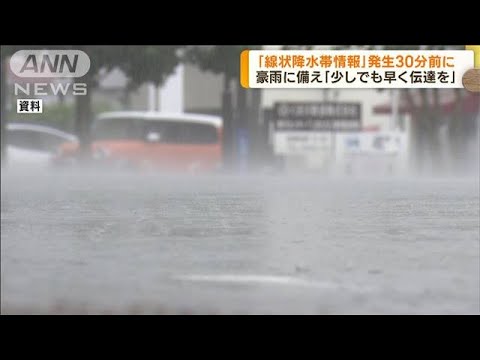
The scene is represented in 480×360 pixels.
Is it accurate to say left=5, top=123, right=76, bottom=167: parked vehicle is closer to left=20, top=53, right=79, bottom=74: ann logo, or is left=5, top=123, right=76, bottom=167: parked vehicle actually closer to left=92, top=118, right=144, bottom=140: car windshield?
left=92, top=118, right=144, bottom=140: car windshield

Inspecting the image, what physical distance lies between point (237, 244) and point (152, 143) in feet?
2.66

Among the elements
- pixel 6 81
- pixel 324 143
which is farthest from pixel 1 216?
pixel 324 143

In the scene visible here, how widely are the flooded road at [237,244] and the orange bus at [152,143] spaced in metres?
0.10

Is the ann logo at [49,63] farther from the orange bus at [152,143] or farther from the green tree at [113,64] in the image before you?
the orange bus at [152,143]

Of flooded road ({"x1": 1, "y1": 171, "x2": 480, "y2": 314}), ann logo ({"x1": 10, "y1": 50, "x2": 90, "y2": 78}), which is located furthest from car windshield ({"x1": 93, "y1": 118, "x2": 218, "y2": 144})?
ann logo ({"x1": 10, "y1": 50, "x2": 90, "y2": 78})

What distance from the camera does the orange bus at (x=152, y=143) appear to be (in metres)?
5.17

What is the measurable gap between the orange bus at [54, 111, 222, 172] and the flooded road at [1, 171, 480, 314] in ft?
0.32

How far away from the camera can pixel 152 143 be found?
5.20 meters

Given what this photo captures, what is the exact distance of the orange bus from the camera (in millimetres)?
5172

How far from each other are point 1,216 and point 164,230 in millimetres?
880

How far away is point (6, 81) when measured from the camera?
201 inches

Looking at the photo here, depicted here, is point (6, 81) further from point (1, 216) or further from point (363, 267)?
point (363, 267)

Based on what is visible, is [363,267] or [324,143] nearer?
[363,267]

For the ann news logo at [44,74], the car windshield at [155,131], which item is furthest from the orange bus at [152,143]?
the ann news logo at [44,74]
